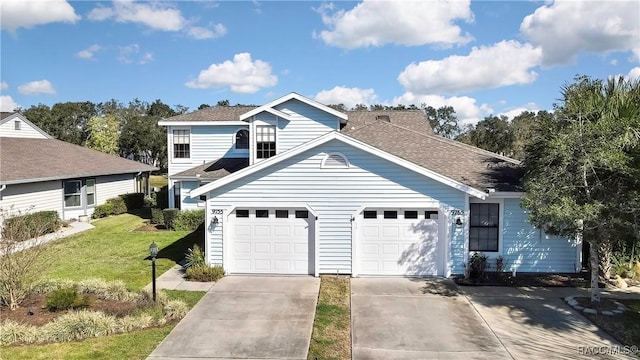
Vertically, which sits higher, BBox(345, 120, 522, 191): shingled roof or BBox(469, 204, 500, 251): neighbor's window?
BBox(345, 120, 522, 191): shingled roof

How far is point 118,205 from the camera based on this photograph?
2667 cm

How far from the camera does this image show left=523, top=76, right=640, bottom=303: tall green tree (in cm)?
928

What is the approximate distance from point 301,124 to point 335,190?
267 inches

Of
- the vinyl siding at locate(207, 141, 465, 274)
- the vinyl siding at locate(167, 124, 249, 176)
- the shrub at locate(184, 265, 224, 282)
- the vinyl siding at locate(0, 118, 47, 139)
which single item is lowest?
the shrub at locate(184, 265, 224, 282)

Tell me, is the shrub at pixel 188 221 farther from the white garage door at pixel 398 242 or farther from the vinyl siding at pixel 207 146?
the white garage door at pixel 398 242

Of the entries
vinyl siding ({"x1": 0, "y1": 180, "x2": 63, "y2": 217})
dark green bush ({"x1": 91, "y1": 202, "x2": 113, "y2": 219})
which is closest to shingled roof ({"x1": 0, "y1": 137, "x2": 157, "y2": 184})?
vinyl siding ({"x1": 0, "y1": 180, "x2": 63, "y2": 217})

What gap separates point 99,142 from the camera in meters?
54.0

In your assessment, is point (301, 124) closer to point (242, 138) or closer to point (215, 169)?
point (215, 169)

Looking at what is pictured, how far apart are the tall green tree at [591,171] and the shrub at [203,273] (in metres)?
8.67

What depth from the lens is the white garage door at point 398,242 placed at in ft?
43.8

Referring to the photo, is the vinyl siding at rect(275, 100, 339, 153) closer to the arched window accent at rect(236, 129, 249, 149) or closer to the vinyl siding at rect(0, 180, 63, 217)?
the arched window accent at rect(236, 129, 249, 149)

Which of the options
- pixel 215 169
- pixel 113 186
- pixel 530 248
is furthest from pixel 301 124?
pixel 113 186

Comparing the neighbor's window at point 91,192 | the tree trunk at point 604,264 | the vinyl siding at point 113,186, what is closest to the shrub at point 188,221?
the neighbor's window at point 91,192

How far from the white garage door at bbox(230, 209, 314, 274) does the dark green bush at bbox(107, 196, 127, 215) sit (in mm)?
15937
